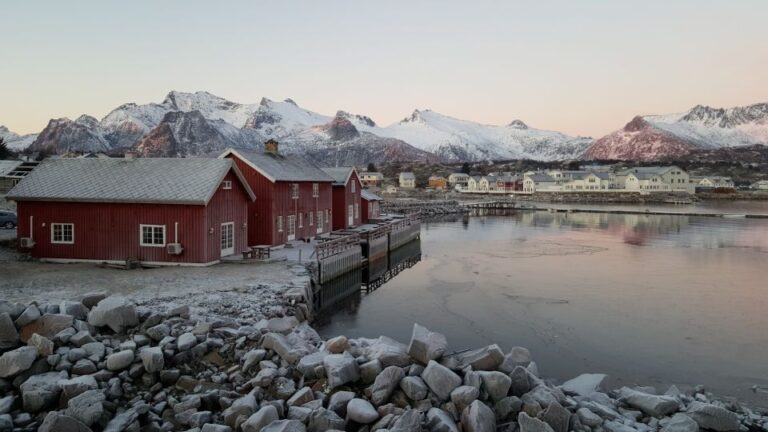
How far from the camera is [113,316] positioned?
1285 cm

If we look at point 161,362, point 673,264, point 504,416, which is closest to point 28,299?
point 161,362

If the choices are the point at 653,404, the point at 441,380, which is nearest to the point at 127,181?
the point at 441,380

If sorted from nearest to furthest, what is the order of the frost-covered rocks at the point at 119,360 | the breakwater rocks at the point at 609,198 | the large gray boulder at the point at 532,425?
the large gray boulder at the point at 532,425, the frost-covered rocks at the point at 119,360, the breakwater rocks at the point at 609,198

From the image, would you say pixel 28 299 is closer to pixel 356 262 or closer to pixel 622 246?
pixel 356 262

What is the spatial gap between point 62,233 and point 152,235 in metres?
4.12

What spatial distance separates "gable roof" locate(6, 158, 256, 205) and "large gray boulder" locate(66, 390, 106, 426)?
1200cm

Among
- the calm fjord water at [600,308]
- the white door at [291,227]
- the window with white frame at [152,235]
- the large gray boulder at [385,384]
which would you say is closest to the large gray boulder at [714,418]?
the calm fjord water at [600,308]

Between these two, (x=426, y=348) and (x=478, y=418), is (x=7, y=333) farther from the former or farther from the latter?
(x=478, y=418)

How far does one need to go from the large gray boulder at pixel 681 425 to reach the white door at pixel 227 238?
18081 mm

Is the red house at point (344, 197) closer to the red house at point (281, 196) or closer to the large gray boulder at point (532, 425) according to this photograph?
the red house at point (281, 196)

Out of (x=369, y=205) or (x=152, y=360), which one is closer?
(x=152, y=360)

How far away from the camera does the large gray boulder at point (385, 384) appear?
9.98 meters

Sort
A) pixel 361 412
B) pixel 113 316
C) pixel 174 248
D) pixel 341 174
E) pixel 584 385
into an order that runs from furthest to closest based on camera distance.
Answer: pixel 341 174
pixel 174 248
pixel 113 316
pixel 584 385
pixel 361 412

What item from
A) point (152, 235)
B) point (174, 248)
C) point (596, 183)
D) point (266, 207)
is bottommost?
point (174, 248)
